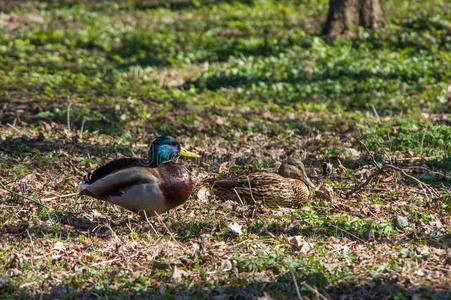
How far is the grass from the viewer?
3.98 meters

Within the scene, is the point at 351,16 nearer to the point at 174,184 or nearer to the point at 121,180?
the point at 174,184

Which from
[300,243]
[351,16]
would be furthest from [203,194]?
[351,16]

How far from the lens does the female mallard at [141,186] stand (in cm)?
461

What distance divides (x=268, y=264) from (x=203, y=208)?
56.1 inches

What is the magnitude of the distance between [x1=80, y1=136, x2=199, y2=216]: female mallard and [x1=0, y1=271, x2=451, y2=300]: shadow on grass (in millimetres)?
962

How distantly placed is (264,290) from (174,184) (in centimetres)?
134

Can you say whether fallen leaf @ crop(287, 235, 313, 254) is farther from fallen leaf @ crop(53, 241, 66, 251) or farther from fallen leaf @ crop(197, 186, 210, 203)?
fallen leaf @ crop(53, 241, 66, 251)

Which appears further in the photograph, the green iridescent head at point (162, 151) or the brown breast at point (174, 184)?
the green iridescent head at point (162, 151)

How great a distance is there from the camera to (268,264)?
4.00 metres

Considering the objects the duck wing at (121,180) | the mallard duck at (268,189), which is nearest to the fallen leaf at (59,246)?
the duck wing at (121,180)

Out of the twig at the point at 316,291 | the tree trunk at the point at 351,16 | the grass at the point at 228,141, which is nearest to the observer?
the twig at the point at 316,291

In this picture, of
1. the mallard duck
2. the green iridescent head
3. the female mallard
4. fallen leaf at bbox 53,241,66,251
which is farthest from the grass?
the green iridescent head

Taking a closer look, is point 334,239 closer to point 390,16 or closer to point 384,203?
point 384,203

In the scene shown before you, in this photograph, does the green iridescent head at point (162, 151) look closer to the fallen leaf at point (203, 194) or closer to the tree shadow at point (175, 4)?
the fallen leaf at point (203, 194)
